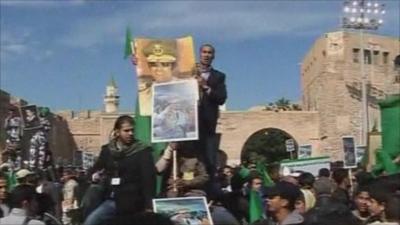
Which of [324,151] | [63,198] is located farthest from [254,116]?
[63,198]

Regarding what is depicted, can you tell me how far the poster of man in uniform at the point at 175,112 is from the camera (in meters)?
8.37

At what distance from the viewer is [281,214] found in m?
6.43

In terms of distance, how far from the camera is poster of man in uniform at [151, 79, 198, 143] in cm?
837

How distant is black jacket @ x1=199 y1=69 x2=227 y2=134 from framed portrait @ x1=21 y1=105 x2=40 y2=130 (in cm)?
948

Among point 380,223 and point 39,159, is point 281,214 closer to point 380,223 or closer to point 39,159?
Answer: point 380,223

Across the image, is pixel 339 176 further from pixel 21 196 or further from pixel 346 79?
pixel 346 79

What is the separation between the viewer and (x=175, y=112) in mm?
8469

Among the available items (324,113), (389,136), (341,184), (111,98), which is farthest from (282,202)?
(111,98)

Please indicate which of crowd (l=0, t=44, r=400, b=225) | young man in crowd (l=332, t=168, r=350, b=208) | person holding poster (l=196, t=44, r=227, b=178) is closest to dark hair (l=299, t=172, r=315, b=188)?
crowd (l=0, t=44, r=400, b=225)

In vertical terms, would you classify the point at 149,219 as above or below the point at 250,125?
below

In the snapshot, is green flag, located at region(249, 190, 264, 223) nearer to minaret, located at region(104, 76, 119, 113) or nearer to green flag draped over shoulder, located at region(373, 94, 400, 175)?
green flag draped over shoulder, located at region(373, 94, 400, 175)

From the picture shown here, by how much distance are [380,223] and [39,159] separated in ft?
36.0

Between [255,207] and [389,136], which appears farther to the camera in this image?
[255,207]

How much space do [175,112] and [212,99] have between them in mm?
378
